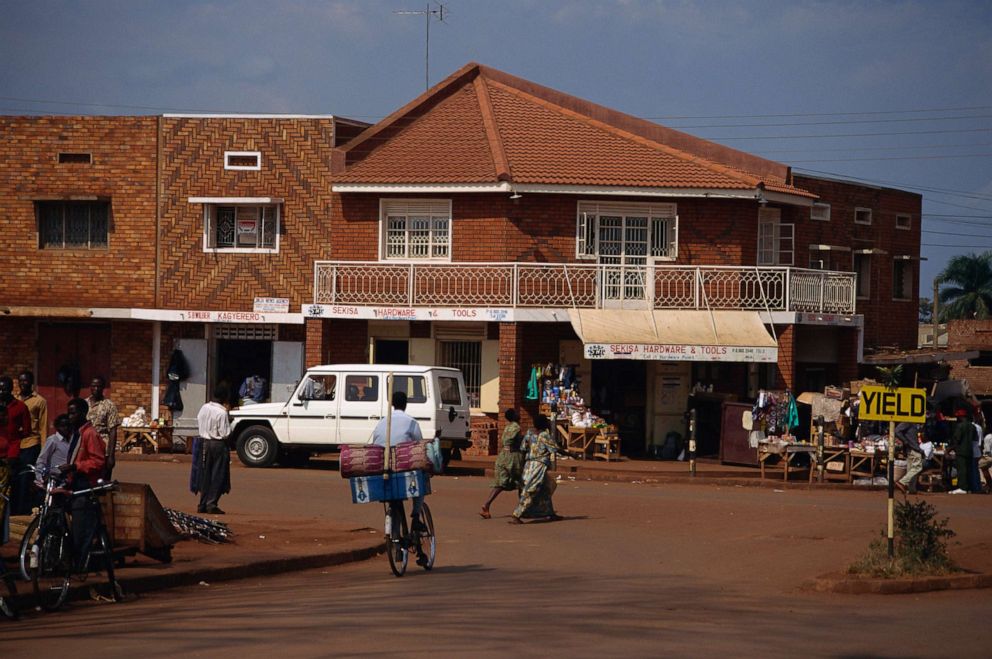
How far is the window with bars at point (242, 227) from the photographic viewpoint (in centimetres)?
3206

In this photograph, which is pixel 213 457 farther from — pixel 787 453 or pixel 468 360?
pixel 468 360

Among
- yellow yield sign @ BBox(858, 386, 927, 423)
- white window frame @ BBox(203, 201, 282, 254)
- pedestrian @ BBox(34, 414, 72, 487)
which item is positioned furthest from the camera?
white window frame @ BBox(203, 201, 282, 254)

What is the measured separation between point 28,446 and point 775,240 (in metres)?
21.4

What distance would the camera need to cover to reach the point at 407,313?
2966cm

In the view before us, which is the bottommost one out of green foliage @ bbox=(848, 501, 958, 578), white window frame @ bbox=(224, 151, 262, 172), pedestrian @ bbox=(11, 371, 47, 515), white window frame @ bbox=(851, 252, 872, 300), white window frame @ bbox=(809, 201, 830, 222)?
green foliage @ bbox=(848, 501, 958, 578)

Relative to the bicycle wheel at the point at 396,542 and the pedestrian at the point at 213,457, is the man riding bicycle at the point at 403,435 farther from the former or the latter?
the pedestrian at the point at 213,457

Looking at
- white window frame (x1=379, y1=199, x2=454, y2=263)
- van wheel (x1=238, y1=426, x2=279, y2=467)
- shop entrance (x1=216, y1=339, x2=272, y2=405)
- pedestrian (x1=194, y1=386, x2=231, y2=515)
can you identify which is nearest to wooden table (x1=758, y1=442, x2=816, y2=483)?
white window frame (x1=379, y1=199, x2=454, y2=263)

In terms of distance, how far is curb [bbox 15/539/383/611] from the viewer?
11.2 metres

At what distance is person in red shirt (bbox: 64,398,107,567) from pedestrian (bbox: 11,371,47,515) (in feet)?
6.79

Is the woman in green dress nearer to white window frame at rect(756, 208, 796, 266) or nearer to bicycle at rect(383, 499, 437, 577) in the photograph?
bicycle at rect(383, 499, 437, 577)

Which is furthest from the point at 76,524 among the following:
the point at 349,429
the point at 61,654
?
the point at 349,429

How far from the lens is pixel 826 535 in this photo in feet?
55.7

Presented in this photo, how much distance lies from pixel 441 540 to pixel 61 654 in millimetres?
8132

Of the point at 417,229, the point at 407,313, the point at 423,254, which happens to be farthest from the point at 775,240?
the point at 407,313
